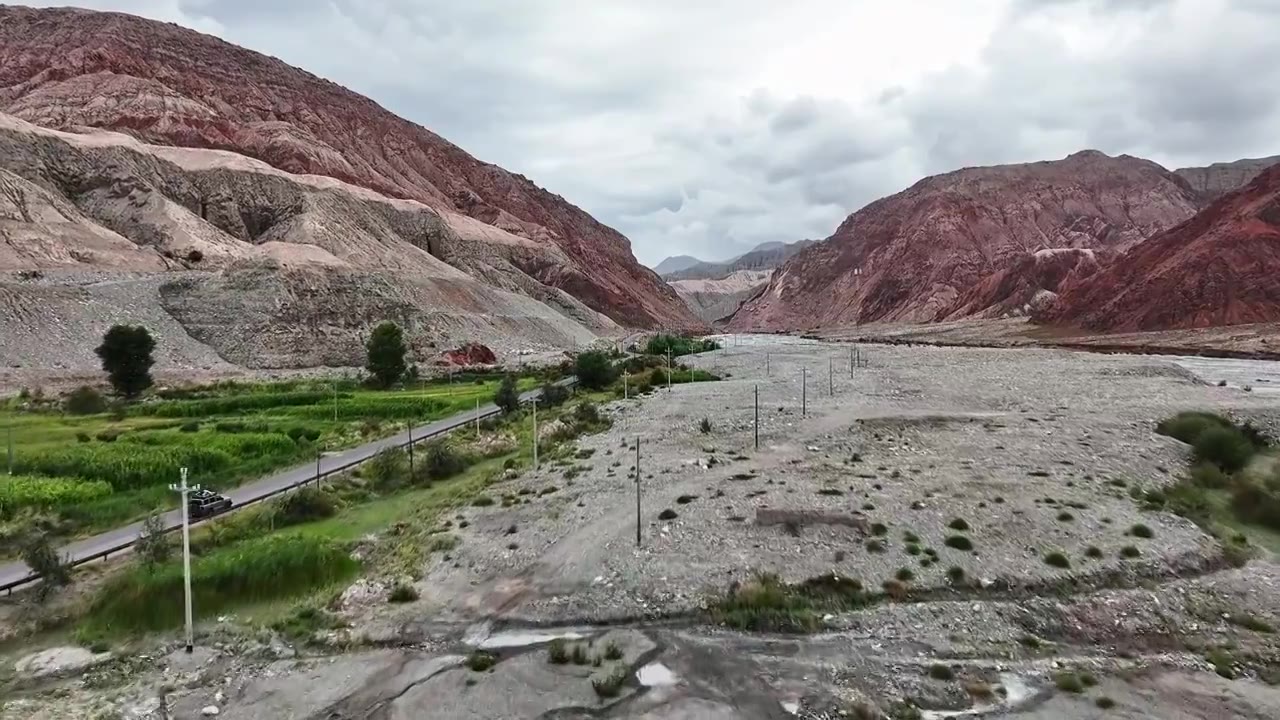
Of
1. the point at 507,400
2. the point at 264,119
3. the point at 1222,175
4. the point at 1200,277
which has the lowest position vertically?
the point at 507,400

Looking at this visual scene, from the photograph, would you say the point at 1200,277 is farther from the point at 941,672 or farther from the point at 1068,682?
the point at 941,672

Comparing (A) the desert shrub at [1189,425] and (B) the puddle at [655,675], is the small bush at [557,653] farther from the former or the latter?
(A) the desert shrub at [1189,425]

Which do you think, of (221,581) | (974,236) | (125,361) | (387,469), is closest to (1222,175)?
(974,236)

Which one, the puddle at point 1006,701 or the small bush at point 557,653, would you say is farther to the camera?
the small bush at point 557,653

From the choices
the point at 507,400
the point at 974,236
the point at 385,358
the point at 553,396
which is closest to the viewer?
the point at 507,400

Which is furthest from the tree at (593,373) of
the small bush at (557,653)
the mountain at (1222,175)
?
the mountain at (1222,175)

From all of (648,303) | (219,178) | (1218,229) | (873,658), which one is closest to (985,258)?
(1218,229)
